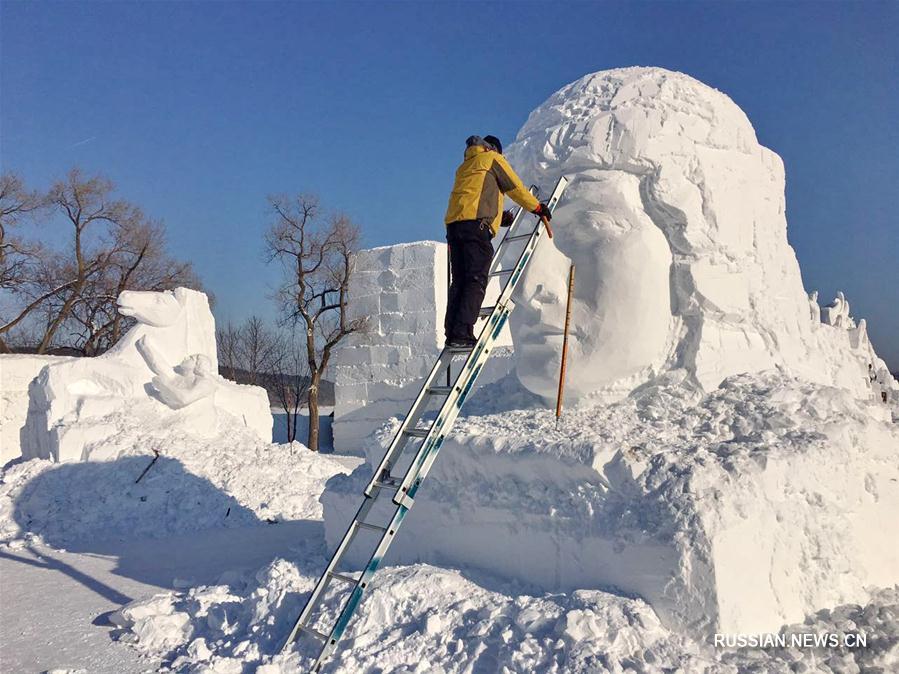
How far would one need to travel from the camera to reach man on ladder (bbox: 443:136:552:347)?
12.0ft

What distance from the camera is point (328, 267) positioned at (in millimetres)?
17703

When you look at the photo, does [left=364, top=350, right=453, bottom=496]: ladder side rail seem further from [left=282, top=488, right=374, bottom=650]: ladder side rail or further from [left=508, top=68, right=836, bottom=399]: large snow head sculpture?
[left=508, top=68, right=836, bottom=399]: large snow head sculpture

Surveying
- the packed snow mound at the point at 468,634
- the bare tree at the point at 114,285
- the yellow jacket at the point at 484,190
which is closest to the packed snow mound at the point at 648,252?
the yellow jacket at the point at 484,190

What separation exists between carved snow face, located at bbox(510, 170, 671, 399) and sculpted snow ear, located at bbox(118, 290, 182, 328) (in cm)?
822

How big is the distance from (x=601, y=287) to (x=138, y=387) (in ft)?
27.7

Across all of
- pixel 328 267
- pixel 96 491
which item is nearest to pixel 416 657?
pixel 96 491

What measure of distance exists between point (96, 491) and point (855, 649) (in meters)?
8.45

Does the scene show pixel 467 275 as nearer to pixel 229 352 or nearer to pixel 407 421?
pixel 407 421

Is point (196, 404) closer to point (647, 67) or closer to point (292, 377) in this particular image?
point (647, 67)

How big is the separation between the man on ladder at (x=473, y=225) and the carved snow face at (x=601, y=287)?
0.55 m

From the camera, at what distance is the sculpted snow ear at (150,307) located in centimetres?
1060

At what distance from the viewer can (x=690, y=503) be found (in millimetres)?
3096
